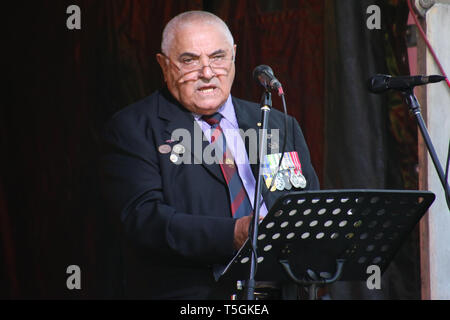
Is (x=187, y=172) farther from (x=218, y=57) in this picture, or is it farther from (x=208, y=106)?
(x=218, y=57)

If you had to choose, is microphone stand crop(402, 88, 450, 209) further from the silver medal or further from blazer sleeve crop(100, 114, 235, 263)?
blazer sleeve crop(100, 114, 235, 263)

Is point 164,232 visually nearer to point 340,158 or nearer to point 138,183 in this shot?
point 138,183

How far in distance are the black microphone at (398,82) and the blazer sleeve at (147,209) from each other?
2.73ft

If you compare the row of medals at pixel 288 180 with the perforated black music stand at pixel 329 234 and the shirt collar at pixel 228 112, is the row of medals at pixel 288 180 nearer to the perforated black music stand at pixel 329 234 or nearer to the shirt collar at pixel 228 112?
the shirt collar at pixel 228 112

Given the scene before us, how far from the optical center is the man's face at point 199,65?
3414mm

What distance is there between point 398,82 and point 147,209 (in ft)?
3.99

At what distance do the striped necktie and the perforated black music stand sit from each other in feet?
1.89

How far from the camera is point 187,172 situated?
3.24 meters

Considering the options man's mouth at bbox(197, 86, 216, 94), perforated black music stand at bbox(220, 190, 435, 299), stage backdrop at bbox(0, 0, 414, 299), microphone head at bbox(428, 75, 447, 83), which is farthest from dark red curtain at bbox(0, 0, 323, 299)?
perforated black music stand at bbox(220, 190, 435, 299)

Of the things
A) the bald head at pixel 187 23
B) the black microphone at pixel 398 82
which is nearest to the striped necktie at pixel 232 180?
the bald head at pixel 187 23

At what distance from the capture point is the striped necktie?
322 cm

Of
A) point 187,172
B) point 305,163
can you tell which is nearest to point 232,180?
point 187,172

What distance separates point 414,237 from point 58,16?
103 inches
